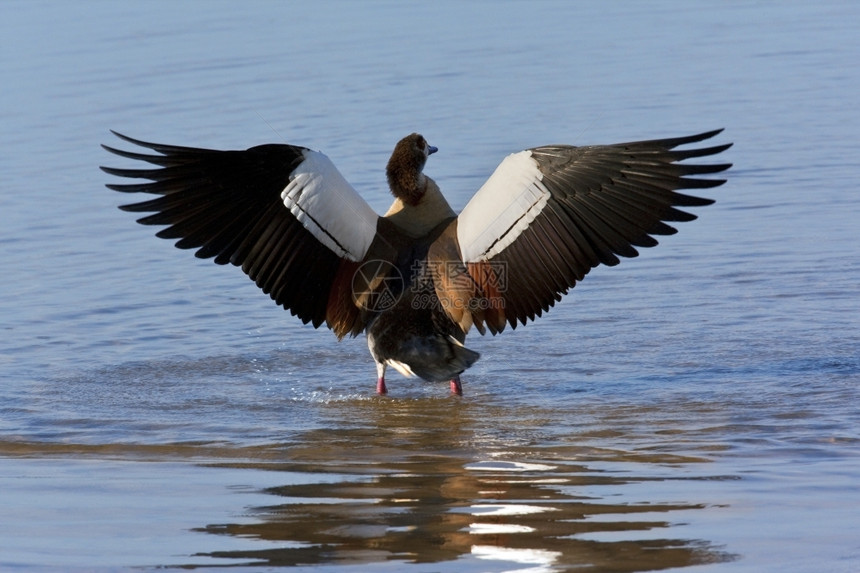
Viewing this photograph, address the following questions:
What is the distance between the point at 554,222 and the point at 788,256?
310 cm

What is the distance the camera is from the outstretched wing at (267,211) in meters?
6.78

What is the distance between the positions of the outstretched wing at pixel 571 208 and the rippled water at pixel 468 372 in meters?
0.80

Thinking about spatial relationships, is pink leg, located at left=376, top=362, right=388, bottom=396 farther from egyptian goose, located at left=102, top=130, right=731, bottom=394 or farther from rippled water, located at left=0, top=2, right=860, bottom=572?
egyptian goose, located at left=102, top=130, right=731, bottom=394

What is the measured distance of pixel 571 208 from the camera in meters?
6.62

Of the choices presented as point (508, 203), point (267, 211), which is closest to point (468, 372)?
point (508, 203)

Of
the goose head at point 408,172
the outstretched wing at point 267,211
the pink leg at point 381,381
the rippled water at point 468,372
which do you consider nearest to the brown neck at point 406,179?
the goose head at point 408,172

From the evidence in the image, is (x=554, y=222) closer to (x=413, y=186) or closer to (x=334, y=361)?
(x=413, y=186)

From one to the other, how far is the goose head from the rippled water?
1.14m

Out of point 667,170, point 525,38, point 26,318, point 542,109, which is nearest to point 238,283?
point 26,318

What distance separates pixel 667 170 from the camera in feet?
21.2

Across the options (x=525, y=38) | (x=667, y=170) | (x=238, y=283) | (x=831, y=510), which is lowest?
(x=831, y=510)

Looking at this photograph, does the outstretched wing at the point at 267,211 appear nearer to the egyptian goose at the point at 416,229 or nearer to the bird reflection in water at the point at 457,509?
the egyptian goose at the point at 416,229

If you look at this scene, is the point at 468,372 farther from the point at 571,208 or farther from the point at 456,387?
the point at 571,208

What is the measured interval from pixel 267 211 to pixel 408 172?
82cm
